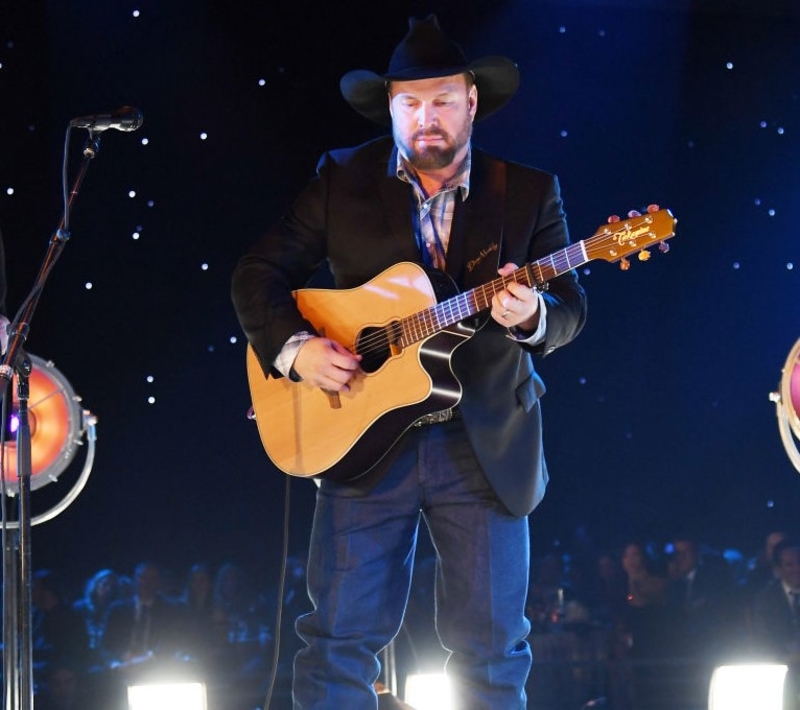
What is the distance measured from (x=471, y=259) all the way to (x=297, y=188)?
2942 millimetres

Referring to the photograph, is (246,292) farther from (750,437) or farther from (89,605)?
(750,437)

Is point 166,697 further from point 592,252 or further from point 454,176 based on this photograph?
point 592,252

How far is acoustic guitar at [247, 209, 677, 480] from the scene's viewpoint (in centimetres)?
245

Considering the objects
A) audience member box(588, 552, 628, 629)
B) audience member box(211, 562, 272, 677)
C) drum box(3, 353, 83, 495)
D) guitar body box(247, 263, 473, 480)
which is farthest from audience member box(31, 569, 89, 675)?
guitar body box(247, 263, 473, 480)

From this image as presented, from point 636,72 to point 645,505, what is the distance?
225 centimetres

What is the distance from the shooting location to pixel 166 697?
147 inches

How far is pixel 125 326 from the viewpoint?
5305 millimetres

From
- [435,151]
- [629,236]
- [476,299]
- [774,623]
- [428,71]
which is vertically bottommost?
[774,623]

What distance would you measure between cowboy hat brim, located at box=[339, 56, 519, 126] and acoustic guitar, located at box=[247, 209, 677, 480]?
512 millimetres

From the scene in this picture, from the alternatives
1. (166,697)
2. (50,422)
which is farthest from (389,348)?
(50,422)

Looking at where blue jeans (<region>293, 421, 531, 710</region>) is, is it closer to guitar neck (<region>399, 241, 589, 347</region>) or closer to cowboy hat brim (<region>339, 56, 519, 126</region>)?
guitar neck (<region>399, 241, 589, 347</region>)

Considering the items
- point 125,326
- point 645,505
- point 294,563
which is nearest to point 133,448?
point 125,326

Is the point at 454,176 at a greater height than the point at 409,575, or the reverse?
the point at 454,176

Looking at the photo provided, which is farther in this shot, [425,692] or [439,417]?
[425,692]
